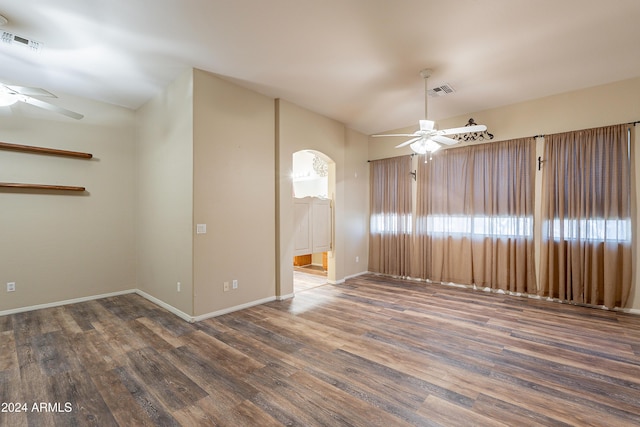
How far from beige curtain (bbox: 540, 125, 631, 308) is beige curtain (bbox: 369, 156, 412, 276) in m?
2.38

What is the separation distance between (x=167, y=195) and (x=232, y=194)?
3.39 feet

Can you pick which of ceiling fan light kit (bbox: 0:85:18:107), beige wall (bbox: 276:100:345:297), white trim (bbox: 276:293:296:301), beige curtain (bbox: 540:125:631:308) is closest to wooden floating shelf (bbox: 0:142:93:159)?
ceiling fan light kit (bbox: 0:85:18:107)

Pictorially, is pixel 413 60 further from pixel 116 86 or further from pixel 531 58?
A: pixel 116 86

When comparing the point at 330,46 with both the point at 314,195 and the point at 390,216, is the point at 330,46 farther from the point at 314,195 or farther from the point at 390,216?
the point at 314,195

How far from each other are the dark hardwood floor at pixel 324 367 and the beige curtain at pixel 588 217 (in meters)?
0.43

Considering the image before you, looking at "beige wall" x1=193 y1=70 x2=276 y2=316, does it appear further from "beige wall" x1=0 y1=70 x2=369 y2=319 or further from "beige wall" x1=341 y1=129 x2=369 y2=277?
"beige wall" x1=341 y1=129 x2=369 y2=277

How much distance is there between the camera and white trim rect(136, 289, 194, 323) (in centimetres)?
383

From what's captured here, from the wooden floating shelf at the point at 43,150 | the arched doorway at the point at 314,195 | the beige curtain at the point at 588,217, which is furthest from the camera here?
the arched doorway at the point at 314,195

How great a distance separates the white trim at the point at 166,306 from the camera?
3.83 m

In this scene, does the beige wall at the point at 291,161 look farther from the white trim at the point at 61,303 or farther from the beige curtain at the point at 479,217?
the white trim at the point at 61,303

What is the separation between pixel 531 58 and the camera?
3541 millimetres

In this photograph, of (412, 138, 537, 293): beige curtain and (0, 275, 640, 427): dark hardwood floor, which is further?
(412, 138, 537, 293): beige curtain

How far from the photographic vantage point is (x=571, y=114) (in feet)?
14.9

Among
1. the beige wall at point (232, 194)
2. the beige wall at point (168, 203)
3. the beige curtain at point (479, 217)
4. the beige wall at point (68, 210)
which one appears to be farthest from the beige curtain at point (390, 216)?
the beige wall at point (68, 210)
